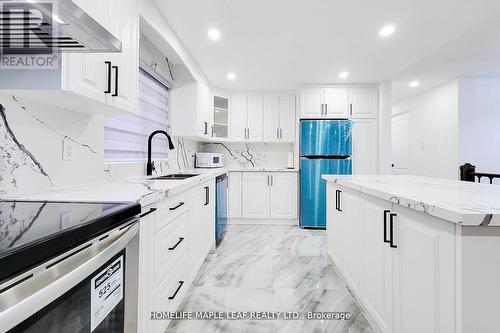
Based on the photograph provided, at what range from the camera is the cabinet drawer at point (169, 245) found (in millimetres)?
1286

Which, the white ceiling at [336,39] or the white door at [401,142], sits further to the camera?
the white door at [401,142]

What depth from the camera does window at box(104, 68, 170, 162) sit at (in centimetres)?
191

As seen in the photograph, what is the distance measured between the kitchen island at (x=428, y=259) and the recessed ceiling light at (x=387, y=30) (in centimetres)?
178

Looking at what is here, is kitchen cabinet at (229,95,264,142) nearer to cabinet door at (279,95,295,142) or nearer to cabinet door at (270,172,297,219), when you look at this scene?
cabinet door at (279,95,295,142)

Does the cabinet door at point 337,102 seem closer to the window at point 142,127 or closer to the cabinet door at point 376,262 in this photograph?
the window at point 142,127

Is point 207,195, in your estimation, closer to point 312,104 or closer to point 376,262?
point 376,262

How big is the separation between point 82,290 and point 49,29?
902 millimetres

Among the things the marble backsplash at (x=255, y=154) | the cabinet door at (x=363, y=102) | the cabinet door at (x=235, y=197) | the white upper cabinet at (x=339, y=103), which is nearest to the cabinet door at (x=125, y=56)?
the cabinet door at (x=235, y=197)

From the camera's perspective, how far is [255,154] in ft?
15.6

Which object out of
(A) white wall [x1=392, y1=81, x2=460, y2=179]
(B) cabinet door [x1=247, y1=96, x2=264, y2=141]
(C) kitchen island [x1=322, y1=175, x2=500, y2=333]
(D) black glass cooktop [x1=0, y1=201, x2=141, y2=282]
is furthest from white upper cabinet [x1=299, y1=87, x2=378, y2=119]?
(D) black glass cooktop [x1=0, y1=201, x2=141, y2=282]

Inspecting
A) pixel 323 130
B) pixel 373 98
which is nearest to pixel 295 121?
pixel 323 130

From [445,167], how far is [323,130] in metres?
2.56

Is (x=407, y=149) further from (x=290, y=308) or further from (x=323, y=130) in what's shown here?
(x=290, y=308)

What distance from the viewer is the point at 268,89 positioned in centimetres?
445
